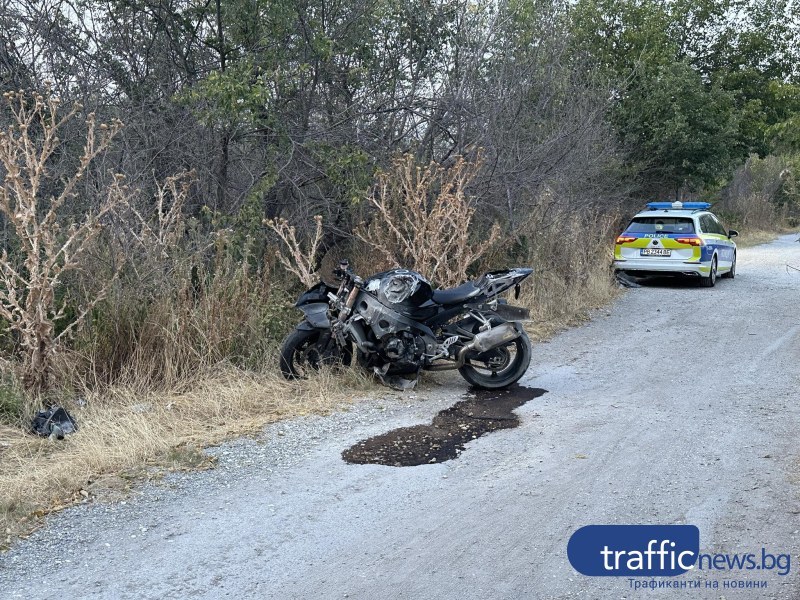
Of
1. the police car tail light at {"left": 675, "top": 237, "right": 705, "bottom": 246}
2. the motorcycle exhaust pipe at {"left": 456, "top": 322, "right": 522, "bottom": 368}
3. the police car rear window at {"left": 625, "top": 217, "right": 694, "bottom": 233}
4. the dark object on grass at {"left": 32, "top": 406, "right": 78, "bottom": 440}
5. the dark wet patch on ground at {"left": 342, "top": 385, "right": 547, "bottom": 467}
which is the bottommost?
the dark wet patch on ground at {"left": 342, "top": 385, "right": 547, "bottom": 467}

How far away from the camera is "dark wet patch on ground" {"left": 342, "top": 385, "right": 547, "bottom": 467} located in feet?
20.8

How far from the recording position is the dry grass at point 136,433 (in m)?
5.45

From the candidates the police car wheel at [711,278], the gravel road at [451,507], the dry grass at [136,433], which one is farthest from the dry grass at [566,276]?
the dry grass at [136,433]

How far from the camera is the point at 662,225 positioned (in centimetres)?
1708

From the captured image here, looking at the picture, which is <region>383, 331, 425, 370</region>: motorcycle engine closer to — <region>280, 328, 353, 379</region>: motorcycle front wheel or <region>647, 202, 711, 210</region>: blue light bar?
<region>280, 328, 353, 379</region>: motorcycle front wheel

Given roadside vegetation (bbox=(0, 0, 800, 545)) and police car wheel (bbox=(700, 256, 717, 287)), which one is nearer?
roadside vegetation (bbox=(0, 0, 800, 545))

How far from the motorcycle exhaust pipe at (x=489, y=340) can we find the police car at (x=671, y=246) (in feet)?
31.2

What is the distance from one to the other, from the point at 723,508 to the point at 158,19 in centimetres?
870

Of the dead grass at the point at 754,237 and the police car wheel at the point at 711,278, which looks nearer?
the police car wheel at the point at 711,278

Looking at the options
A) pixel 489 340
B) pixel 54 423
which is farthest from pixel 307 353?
pixel 54 423

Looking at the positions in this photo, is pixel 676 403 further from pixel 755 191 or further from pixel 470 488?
pixel 755 191

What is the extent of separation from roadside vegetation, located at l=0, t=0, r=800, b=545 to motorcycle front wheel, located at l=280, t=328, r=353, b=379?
0.23 meters

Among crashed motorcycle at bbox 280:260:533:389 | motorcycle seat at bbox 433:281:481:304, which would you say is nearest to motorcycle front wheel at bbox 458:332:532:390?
crashed motorcycle at bbox 280:260:533:389

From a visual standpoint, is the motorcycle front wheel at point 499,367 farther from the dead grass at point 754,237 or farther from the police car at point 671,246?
the dead grass at point 754,237
